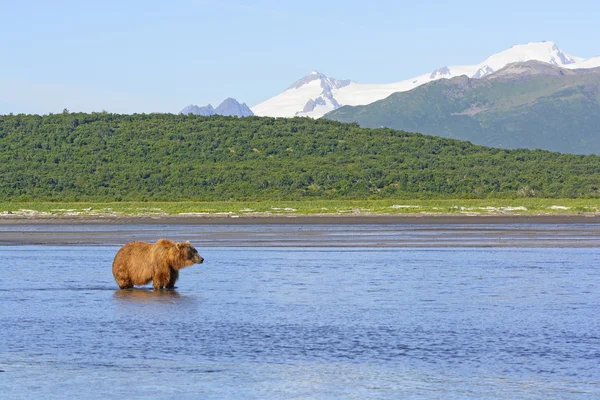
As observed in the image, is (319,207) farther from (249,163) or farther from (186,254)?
(186,254)

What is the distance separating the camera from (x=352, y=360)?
13.5m

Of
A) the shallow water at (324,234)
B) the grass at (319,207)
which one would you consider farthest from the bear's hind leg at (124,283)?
the grass at (319,207)

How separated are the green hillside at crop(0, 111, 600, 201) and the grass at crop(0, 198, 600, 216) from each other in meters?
7.66

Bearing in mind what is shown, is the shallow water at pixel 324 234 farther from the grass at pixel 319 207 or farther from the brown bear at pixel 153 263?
the brown bear at pixel 153 263

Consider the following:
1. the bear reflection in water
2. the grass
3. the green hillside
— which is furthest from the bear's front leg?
the green hillside

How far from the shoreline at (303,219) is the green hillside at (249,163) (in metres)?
20.3

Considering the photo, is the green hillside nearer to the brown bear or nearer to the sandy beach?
the sandy beach

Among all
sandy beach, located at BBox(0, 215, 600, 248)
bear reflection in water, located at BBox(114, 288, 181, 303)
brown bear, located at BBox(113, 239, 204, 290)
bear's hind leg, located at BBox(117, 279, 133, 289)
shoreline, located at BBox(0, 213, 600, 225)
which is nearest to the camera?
bear reflection in water, located at BBox(114, 288, 181, 303)

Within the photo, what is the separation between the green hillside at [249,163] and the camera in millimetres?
88750

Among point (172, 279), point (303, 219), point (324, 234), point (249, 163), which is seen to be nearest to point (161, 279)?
point (172, 279)

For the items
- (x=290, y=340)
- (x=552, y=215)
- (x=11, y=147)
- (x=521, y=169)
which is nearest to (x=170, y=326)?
(x=290, y=340)

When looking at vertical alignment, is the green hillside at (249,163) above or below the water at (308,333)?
above

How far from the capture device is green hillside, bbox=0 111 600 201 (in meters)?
88.8

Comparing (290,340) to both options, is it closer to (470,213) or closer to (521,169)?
(470,213)
